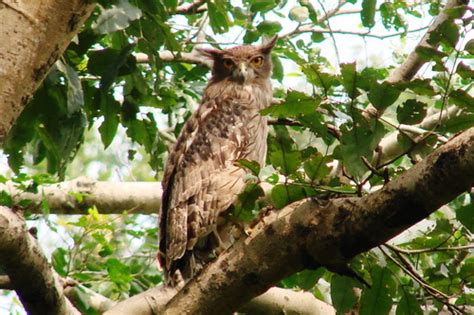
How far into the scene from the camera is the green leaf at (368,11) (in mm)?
4160

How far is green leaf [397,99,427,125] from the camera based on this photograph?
2658 mm

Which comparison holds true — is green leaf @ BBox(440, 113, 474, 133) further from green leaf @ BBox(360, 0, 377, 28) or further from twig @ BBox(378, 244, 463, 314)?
green leaf @ BBox(360, 0, 377, 28)

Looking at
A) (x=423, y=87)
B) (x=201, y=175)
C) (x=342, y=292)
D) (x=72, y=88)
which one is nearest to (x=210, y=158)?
(x=201, y=175)

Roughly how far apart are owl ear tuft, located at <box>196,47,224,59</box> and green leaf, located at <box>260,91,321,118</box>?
3113 millimetres

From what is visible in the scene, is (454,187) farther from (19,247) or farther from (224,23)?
(224,23)

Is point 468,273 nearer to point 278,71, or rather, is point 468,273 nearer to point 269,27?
point 269,27

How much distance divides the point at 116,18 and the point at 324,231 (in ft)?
3.58

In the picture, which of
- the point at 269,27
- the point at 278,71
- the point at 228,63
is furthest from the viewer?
the point at 228,63

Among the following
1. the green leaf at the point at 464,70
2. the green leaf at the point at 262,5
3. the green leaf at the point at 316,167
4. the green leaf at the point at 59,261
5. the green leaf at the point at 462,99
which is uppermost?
→ the green leaf at the point at 464,70

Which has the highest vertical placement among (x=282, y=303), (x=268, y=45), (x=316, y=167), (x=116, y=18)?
(x=116, y=18)

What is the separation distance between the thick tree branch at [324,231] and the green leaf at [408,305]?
0.47 metres

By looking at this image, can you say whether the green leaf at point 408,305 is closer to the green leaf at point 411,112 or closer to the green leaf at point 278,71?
the green leaf at point 411,112

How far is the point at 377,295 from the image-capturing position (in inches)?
116

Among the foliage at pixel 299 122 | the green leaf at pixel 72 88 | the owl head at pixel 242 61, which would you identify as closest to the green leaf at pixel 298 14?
the foliage at pixel 299 122
